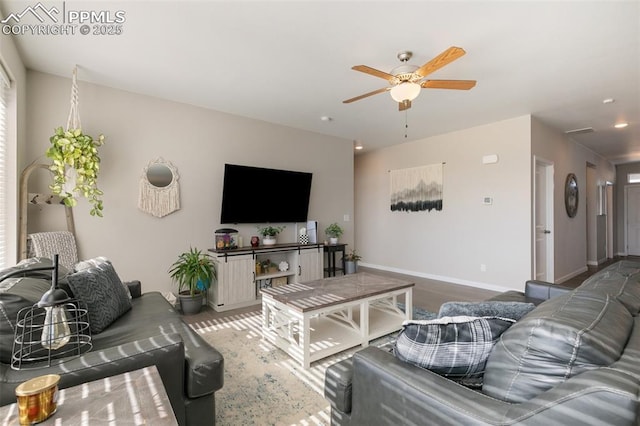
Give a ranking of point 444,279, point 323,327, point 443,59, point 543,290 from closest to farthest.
Answer: point 443,59 → point 543,290 → point 323,327 → point 444,279

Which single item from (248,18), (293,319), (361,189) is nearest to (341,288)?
(293,319)

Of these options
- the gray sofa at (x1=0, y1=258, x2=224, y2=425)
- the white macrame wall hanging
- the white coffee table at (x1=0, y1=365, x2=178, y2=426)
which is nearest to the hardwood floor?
the white macrame wall hanging

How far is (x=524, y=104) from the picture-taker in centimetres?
394

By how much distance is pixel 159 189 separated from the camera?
368cm

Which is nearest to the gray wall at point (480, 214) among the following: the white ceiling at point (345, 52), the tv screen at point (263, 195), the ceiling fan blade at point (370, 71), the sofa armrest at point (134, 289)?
the white ceiling at point (345, 52)

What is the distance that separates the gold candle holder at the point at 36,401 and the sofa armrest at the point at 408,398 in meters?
1.04

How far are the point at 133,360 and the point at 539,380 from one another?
1552 millimetres

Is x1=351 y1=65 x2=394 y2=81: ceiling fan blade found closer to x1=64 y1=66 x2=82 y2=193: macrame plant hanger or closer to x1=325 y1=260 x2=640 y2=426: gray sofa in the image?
x1=325 y1=260 x2=640 y2=426: gray sofa

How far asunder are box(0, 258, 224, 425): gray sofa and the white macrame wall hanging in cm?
178

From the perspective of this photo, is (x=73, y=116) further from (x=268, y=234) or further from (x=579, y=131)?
(x=579, y=131)

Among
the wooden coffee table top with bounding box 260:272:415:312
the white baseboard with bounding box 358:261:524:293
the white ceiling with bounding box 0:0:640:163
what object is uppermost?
the white ceiling with bounding box 0:0:640:163

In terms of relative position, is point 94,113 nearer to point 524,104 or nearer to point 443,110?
point 443,110

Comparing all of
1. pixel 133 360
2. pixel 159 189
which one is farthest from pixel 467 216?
pixel 133 360

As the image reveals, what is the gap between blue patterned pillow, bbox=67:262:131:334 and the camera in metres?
1.76
